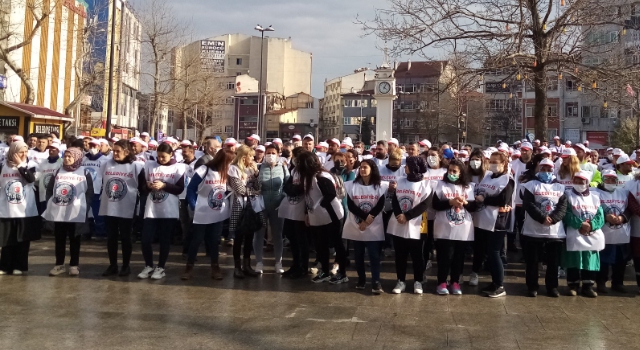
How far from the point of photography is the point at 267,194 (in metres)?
9.62

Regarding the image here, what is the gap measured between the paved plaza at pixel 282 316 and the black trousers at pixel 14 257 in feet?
0.80

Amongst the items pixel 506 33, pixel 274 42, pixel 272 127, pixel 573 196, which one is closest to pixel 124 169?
pixel 573 196

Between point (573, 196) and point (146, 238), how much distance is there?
587cm

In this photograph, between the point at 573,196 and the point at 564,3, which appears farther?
the point at 564,3

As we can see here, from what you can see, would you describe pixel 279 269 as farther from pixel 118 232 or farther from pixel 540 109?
pixel 540 109

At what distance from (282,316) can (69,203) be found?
3753mm

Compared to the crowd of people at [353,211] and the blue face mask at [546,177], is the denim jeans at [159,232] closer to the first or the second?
the crowd of people at [353,211]

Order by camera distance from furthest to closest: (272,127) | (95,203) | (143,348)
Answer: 1. (272,127)
2. (95,203)
3. (143,348)

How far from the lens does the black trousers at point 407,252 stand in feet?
28.1

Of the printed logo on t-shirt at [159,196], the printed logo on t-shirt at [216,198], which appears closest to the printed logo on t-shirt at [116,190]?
the printed logo on t-shirt at [159,196]

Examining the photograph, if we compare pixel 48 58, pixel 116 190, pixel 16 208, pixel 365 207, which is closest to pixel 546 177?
pixel 365 207

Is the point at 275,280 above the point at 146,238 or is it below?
below

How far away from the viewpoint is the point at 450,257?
340 inches

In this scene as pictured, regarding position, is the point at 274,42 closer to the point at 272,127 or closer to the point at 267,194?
the point at 272,127
